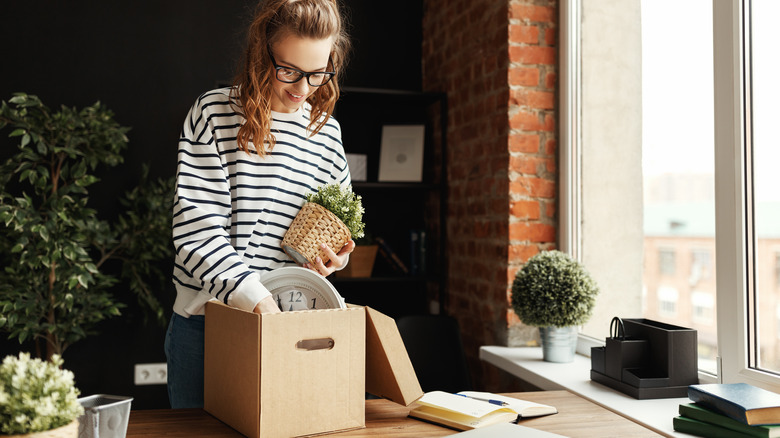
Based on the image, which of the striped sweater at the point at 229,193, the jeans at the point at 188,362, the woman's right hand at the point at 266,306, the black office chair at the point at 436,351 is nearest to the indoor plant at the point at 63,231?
the black office chair at the point at 436,351

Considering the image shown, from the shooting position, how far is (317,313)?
1.16 m

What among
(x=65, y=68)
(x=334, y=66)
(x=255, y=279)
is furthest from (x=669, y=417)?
(x=65, y=68)

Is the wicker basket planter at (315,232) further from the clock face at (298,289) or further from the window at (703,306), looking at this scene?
the window at (703,306)

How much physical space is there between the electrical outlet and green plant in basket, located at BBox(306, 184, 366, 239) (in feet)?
7.12

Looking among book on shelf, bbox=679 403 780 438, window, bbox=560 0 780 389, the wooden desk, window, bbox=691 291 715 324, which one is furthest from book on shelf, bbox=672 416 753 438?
window, bbox=691 291 715 324

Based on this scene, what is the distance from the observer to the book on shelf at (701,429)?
126 centimetres

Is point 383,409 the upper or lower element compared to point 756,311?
lower

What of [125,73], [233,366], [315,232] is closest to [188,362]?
[233,366]

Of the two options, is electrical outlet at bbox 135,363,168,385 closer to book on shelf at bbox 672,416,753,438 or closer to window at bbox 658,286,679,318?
window at bbox 658,286,679,318

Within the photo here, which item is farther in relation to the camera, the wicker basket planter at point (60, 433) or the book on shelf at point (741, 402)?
the book on shelf at point (741, 402)

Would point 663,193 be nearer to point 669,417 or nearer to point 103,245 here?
point 669,417

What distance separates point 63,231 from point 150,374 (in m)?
0.86

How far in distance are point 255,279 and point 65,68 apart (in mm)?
2453

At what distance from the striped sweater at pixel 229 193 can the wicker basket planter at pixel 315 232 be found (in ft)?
0.34
